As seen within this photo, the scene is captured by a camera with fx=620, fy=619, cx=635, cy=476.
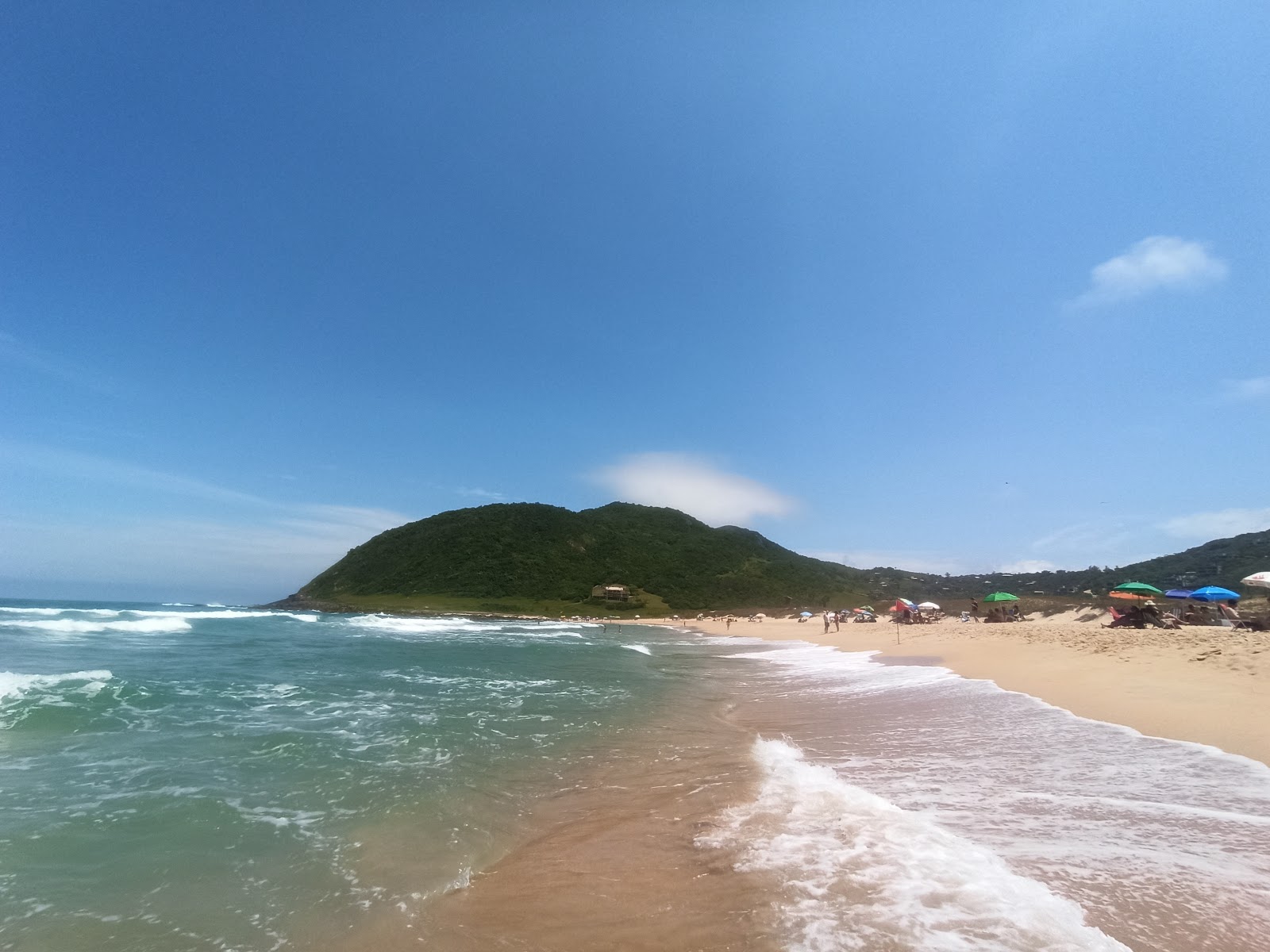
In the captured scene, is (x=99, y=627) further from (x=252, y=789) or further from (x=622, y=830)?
(x=622, y=830)

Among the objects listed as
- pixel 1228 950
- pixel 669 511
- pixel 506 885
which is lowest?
pixel 506 885

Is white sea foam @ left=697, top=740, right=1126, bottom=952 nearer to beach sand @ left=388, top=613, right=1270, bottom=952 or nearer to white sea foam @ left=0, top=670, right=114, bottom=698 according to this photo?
beach sand @ left=388, top=613, right=1270, bottom=952

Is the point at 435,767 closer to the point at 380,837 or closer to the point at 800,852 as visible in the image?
the point at 380,837

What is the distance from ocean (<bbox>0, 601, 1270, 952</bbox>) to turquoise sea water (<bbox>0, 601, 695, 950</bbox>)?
4 centimetres

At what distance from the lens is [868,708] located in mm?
13188

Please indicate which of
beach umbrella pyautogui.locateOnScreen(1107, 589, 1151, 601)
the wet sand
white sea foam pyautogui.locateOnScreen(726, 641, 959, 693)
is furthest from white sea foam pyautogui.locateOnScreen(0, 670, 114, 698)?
beach umbrella pyautogui.locateOnScreen(1107, 589, 1151, 601)

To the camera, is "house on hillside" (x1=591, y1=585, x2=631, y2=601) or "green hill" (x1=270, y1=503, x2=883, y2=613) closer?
"house on hillside" (x1=591, y1=585, x2=631, y2=601)

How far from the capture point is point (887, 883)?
4.84m

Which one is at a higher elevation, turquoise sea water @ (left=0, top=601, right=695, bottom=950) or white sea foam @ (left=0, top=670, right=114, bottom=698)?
white sea foam @ (left=0, top=670, right=114, bottom=698)

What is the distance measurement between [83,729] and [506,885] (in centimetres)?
1054

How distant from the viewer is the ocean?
444cm

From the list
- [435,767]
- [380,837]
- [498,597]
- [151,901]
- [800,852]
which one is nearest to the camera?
[151,901]

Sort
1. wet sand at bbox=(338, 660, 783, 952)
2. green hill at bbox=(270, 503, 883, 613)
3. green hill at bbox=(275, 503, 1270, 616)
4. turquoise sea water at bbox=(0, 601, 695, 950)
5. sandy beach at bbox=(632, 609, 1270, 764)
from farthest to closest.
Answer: green hill at bbox=(270, 503, 883, 613), green hill at bbox=(275, 503, 1270, 616), sandy beach at bbox=(632, 609, 1270, 764), turquoise sea water at bbox=(0, 601, 695, 950), wet sand at bbox=(338, 660, 783, 952)

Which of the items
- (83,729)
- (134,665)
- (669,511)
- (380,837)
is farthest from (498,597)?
(380,837)
